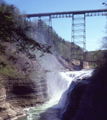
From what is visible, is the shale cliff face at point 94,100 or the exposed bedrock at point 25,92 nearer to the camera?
the shale cliff face at point 94,100

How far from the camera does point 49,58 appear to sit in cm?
3216

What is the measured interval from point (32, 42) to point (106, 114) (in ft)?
15.9

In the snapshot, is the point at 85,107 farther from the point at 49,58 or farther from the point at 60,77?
the point at 49,58

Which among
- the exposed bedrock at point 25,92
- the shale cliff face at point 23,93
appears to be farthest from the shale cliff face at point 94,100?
the exposed bedrock at point 25,92

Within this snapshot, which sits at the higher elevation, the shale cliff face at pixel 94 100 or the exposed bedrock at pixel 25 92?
the shale cliff face at pixel 94 100

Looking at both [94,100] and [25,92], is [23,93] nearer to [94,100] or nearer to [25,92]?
[25,92]

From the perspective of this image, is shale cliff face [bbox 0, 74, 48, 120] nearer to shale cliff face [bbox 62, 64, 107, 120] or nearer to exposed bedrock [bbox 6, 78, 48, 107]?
exposed bedrock [bbox 6, 78, 48, 107]

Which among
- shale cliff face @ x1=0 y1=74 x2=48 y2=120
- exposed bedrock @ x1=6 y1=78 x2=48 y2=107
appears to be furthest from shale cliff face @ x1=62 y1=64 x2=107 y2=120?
exposed bedrock @ x1=6 y1=78 x2=48 y2=107

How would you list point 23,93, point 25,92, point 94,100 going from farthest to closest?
point 25,92 → point 23,93 → point 94,100

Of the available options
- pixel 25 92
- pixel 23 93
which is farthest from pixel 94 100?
pixel 25 92

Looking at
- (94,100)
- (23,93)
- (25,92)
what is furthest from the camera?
(25,92)

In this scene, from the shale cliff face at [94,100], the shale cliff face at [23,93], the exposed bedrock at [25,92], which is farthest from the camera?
the exposed bedrock at [25,92]

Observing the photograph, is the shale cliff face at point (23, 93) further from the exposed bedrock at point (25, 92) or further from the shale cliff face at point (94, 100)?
the shale cliff face at point (94, 100)

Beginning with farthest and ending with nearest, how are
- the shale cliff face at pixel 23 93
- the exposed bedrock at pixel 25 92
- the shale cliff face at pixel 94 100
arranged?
the exposed bedrock at pixel 25 92
the shale cliff face at pixel 23 93
the shale cliff face at pixel 94 100
